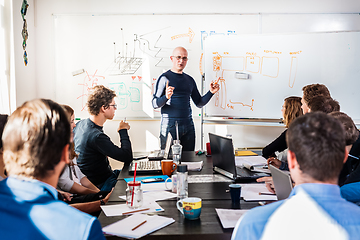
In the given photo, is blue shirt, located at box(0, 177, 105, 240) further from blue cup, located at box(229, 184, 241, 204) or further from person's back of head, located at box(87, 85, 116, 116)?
person's back of head, located at box(87, 85, 116, 116)

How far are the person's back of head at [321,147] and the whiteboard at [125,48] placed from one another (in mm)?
3097

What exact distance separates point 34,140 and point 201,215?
2.53ft

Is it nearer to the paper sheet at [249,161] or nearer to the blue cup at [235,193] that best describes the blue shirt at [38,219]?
the blue cup at [235,193]

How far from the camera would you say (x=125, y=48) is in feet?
12.7

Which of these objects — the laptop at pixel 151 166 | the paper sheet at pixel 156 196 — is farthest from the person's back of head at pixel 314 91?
the paper sheet at pixel 156 196

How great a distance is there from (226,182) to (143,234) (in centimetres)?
79

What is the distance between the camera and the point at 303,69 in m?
3.61

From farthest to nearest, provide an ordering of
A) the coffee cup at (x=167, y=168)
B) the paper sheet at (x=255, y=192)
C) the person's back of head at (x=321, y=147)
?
the coffee cup at (x=167, y=168) < the paper sheet at (x=255, y=192) < the person's back of head at (x=321, y=147)

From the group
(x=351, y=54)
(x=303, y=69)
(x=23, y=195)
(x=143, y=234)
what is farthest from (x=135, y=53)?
(x=23, y=195)

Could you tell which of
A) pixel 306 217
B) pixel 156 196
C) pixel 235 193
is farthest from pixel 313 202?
pixel 156 196

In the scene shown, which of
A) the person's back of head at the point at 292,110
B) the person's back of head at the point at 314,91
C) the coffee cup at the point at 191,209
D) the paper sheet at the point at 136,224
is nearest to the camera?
the paper sheet at the point at 136,224

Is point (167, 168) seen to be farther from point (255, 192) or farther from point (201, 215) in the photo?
point (201, 215)

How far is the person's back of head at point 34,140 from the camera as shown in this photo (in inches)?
31.0

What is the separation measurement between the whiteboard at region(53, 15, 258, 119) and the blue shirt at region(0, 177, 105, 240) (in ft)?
10.4
